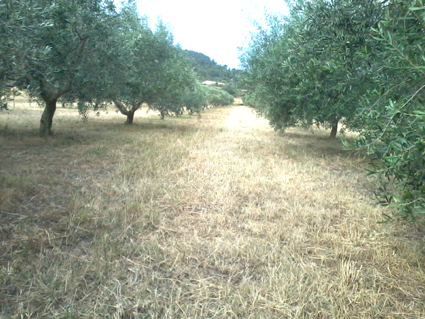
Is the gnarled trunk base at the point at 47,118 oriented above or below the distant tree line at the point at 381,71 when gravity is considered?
below

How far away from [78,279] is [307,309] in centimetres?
234

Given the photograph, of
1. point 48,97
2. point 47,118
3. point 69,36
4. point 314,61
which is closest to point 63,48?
point 69,36

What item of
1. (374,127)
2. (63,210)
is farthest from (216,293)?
(63,210)

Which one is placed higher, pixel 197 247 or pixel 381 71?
pixel 381 71

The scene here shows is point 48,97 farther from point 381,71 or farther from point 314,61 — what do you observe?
point 381,71

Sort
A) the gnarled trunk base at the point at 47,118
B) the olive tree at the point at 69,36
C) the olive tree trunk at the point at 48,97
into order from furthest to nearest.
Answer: the gnarled trunk base at the point at 47,118 → the olive tree trunk at the point at 48,97 → the olive tree at the point at 69,36

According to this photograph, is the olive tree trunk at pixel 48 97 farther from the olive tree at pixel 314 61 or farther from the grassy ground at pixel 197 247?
the olive tree at pixel 314 61

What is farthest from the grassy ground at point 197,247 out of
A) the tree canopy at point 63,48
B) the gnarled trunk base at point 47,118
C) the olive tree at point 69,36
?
the gnarled trunk base at point 47,118

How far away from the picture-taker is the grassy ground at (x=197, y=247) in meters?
3.05

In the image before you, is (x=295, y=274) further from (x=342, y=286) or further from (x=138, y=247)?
(x=138, y=247)

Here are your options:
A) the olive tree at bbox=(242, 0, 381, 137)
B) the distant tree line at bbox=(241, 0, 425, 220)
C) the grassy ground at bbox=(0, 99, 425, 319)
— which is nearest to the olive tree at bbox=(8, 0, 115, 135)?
the grassy ground at bbox=(0, 99, 425, 319)

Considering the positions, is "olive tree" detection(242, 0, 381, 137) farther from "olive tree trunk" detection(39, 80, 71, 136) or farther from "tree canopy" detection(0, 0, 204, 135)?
"olive tree trunk" detection(39, 80, 71, 136)

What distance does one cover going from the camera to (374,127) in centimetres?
369

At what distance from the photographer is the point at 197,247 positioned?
163 inches
